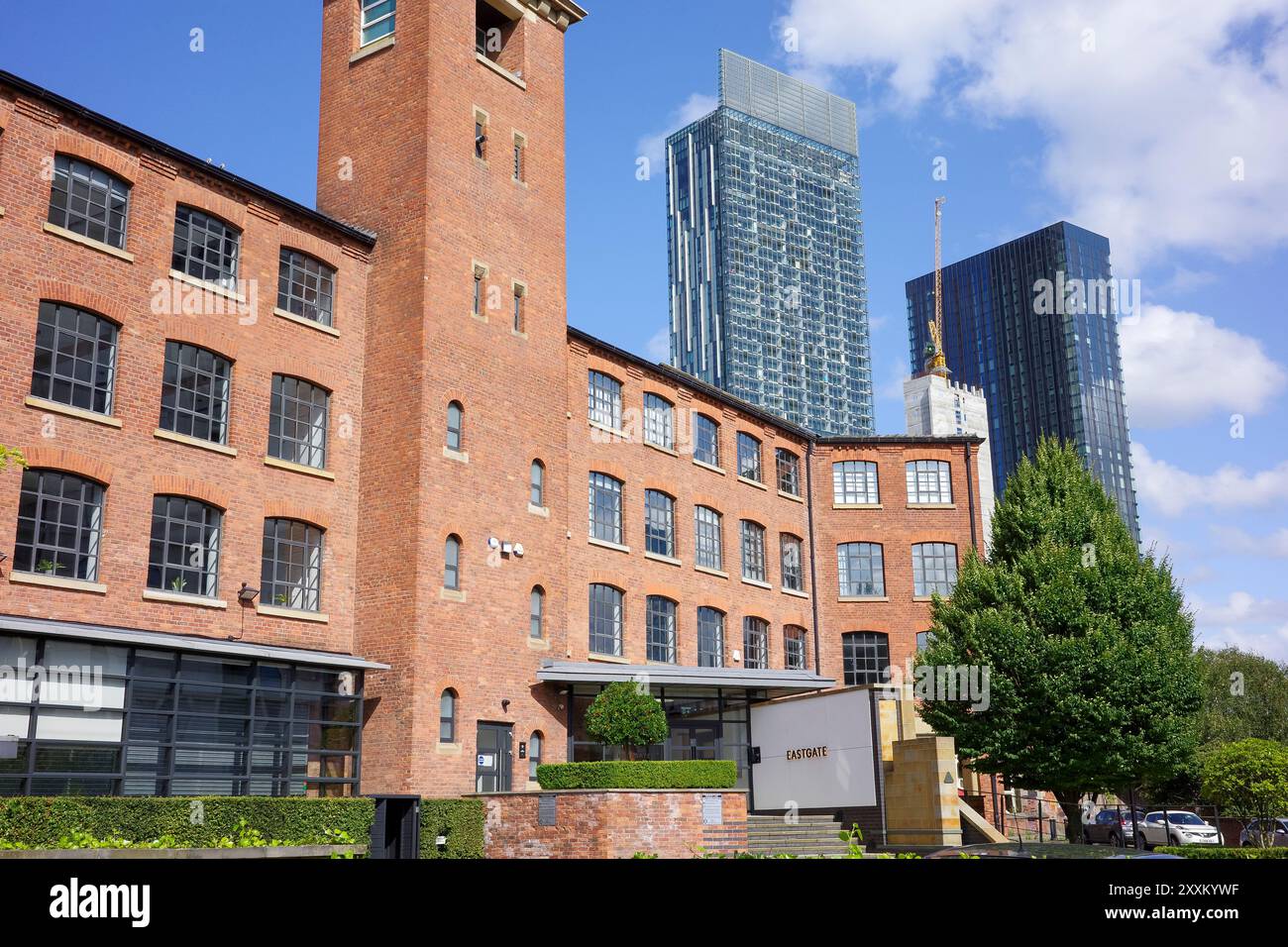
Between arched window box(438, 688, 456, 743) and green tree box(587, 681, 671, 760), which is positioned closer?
arched window box(438, 688, 456, 743)

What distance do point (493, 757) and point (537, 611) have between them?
151 inches

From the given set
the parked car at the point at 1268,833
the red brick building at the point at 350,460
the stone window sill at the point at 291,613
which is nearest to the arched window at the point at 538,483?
the red brick building at the point at 350,460

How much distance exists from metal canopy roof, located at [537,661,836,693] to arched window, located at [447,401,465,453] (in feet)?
18.3

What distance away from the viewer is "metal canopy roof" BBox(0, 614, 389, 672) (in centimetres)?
1877

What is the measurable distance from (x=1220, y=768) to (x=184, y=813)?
74.8 feet

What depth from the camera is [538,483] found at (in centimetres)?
2878

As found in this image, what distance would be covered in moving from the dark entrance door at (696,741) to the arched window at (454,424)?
34.2 ft

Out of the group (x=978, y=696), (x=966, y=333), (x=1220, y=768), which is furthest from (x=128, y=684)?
(x=966, y=333)

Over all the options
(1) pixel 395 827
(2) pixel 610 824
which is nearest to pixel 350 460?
(1) pixel 395 827

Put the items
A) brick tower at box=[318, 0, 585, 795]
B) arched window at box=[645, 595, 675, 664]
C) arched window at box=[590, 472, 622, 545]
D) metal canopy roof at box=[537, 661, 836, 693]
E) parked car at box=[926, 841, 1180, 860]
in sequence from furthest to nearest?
arched window at box=[645, 595, 675, 664], arched window at box=[590, 472, 622, 545], metal canopy roof at box=[537, 661, 836, 693], brick tower at box=[318, 0, 585, 795], parked car at box=[926, 841, 1180, 860]

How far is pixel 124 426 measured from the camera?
21.8 m

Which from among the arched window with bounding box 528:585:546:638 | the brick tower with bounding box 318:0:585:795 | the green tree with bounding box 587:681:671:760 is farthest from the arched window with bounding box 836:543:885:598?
the green tree with bounding box 587:681:671:760

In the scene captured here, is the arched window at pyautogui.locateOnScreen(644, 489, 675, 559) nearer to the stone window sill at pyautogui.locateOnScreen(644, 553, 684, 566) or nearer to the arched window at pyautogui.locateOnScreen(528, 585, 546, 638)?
the stone window sill at pyautogui.locateOnScreen(644, 553, 684, 566)

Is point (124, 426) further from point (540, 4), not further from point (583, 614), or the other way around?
point (540, 4)
